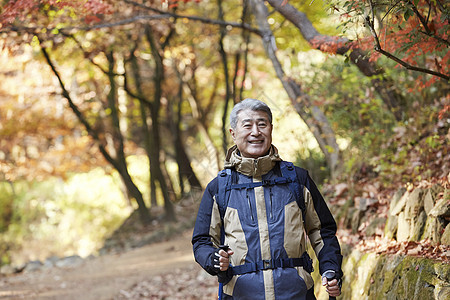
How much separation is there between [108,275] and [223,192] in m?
7.97

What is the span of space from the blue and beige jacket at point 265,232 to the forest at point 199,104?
1076 mm

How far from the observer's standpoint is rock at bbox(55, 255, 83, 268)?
1277cm

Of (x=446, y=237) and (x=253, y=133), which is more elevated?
(x=253, y=133)

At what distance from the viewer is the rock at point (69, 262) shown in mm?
12774

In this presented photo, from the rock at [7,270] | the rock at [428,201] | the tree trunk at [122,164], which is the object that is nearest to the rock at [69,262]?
the rock at [7,270]

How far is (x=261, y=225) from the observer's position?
2781 millimetres

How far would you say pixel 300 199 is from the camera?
289 cm

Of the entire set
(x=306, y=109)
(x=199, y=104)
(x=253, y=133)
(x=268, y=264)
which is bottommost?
(x=268, y=264)

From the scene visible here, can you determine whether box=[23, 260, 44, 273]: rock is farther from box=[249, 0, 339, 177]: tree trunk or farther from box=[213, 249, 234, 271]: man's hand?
box=[213, 249, 234, 271]: man's hand

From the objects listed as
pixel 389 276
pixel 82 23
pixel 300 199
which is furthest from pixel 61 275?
pixel 300 199

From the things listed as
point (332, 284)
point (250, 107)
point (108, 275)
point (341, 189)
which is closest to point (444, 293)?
point (332, 284)

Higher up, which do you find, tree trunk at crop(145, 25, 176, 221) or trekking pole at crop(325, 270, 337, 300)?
tree trunk at crop(145, 25, 176, 221)

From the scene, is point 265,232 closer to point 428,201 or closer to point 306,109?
point 428,201

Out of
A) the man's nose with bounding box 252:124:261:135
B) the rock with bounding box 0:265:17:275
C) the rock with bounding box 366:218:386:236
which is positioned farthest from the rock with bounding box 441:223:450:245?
the rock with bounding box 0:265:17:275
